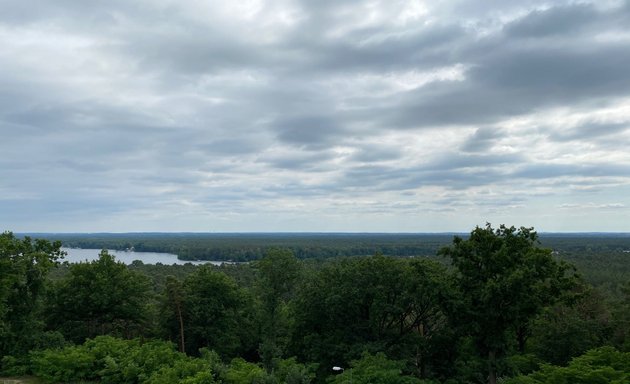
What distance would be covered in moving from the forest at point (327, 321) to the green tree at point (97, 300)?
85 millimetres

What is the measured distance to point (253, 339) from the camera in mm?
32219

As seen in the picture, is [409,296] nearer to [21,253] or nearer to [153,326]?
[153,326]

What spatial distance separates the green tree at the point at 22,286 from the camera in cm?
2225

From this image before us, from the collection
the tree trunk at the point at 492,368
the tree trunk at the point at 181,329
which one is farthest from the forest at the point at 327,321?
the tree trunk at the point at 181,329

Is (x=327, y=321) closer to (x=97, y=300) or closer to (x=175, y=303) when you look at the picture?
(x=175, y=303)

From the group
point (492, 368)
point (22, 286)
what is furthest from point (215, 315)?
point (492, 368)

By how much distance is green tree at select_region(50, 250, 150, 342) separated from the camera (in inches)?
1115

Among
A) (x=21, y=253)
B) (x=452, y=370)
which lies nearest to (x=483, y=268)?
(x=452, y=370)

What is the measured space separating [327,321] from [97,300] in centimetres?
1340

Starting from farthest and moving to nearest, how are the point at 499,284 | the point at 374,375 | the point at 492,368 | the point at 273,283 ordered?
the point at 273,283, the point at 492,368, the point at 499,284, the point at 374,375

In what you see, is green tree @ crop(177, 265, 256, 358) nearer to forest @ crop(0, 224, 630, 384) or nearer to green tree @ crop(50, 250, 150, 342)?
forest @ crop(0, 224, 630, 384)

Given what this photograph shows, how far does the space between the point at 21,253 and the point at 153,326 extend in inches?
424

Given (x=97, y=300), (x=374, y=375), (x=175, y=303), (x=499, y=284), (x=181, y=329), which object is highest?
(x=499, y=284)

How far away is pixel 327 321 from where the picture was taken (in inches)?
1131
